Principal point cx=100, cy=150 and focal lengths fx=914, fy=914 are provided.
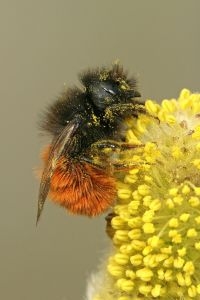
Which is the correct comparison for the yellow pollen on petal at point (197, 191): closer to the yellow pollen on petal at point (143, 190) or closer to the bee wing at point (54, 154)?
the yellow pollen on petal at point (143, 190)

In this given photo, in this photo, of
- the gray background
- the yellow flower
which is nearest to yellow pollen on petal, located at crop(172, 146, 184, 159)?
the yellow flower

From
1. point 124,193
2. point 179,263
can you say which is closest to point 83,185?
point 124,193

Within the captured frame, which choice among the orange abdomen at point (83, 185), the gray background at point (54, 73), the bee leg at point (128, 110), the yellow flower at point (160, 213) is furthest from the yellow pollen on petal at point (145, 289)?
the gray background at point (54, 73)

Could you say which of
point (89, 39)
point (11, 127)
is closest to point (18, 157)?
point (11, 127)

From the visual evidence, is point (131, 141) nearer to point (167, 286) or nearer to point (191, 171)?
point (191, 171)

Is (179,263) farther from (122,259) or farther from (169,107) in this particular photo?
(169,107)

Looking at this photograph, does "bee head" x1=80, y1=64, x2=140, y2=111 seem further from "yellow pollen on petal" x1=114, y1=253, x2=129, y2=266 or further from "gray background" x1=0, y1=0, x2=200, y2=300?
"gray background" x1=0, y1=0, x2=200, y2=300
